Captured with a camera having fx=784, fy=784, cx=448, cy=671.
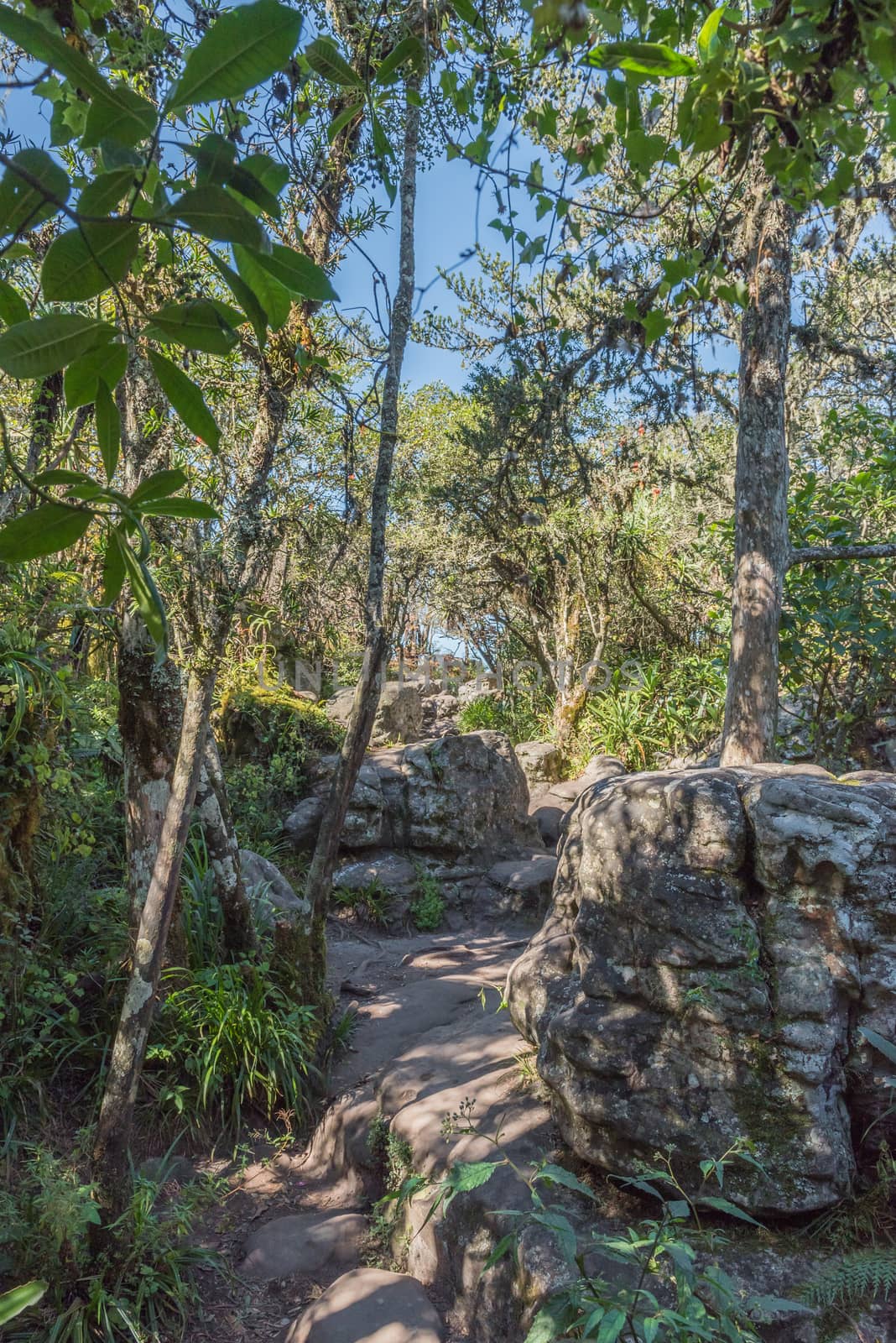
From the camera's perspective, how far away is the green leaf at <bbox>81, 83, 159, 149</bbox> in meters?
0.63

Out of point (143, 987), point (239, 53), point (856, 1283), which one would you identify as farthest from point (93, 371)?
point (856, 1283)

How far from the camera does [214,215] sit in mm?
605

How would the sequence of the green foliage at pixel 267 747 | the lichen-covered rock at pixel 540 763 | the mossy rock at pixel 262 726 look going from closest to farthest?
the green foliage at pixel 267 747 < the mossy rock at pixel 262 726 < the lichen-covered rock at pixel 540 763

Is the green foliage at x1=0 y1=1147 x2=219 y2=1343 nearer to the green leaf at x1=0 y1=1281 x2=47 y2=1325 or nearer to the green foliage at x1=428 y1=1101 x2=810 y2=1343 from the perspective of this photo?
the green foliage at x1=428 y1=1101 x2=810 y2=1343

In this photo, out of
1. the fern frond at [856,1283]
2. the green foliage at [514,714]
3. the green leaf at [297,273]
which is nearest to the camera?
the green leaf at [297,273]

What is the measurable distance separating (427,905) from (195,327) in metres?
6.88

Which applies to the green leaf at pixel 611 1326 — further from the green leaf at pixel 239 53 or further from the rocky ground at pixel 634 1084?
the green leaf at pixel 239 53

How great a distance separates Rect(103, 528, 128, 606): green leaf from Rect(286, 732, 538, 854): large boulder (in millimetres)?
6804

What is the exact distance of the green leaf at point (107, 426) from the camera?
0.73 m

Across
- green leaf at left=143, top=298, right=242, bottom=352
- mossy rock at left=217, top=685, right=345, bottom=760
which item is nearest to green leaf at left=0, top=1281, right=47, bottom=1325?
green leaf at left=143, top=298, right=242, bottom=352

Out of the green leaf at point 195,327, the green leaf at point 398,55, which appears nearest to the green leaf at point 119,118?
the green leaf at point 195,327

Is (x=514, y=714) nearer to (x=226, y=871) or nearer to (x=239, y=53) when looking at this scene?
(x=226, y=871)

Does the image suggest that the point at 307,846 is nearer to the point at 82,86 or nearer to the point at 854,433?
the point at 854,433

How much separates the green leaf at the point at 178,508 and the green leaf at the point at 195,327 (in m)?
0.14
